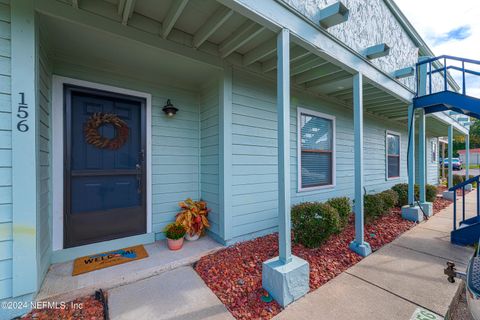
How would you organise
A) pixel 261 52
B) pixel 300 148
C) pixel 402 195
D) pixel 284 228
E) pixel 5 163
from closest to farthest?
1. pixel 5 163
2. pixel 284 228
3. pixel 261 52
4. pixel 300 148
5. pixel 402 195

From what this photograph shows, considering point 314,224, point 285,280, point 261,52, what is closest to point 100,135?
point 261,52

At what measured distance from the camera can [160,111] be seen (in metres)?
3.12

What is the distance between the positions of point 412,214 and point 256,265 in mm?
3812

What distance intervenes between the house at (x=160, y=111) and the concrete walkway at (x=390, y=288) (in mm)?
412

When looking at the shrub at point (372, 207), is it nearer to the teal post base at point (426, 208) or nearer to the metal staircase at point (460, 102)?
the metal staircase at point (460, 102)

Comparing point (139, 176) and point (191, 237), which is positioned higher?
point (139, 176)

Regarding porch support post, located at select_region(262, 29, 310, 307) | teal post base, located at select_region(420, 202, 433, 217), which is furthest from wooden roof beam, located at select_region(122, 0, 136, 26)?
teal post base, located at select_region(420, 202, 433, 217)

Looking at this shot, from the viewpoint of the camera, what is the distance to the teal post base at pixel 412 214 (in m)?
4.22

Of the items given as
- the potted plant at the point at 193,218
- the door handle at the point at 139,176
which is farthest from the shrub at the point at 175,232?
the door handle at the point at 139,176

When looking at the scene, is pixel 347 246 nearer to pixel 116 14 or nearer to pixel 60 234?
pixel 60 234

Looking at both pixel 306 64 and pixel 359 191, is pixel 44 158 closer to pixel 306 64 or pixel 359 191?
pixel 306 64

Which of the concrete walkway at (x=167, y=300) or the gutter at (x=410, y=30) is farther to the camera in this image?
the gutter at (x=410, y=30)

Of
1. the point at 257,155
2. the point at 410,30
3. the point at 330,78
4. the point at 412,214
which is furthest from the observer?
the point at 410,30

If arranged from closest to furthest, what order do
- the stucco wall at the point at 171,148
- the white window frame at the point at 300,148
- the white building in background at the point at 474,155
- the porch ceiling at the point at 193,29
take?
the porch ceiling at the point at 193,29
the stucco wall at the point at 171,148
the white window frame at the point at 300,148
the white building in background at the point at 474,155
